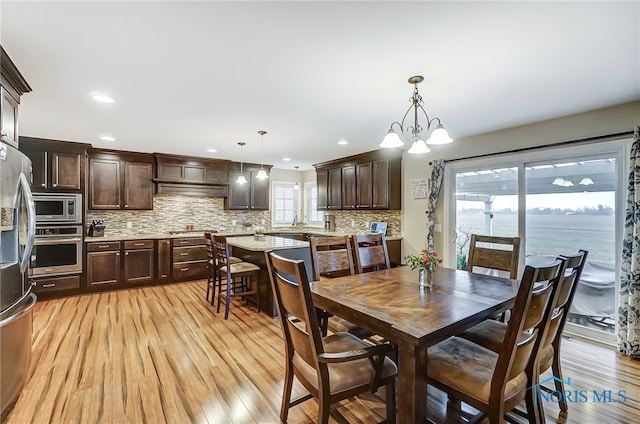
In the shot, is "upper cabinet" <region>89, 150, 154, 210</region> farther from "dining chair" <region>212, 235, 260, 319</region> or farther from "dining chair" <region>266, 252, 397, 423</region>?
"dining chair" <region>266, 252, 397, 423</region>

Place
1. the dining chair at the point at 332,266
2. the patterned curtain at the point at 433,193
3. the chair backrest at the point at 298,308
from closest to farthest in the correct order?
the chair backrest at the point at 298,308
the dining chair at the point at 332,266
the patterned curtain at the point at 433,193

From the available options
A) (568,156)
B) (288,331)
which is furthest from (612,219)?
(288,331)

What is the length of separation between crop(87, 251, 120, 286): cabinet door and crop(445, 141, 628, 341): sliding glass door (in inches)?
221

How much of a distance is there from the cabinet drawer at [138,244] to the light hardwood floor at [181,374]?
137 cm

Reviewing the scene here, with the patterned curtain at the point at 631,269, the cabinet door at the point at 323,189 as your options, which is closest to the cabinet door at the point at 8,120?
the cabinet door at the point at 323,189

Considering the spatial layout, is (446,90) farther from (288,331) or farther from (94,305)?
(94,305)

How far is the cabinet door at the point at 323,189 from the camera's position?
6.35 metres

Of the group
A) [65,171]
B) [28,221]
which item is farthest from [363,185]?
[65,171]

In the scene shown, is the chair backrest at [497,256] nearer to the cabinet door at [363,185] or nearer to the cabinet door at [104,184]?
the cabinet door at [363,185]

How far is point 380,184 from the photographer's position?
203 inches

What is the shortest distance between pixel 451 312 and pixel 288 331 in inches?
35.0

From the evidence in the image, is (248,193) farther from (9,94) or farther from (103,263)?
(9,94)

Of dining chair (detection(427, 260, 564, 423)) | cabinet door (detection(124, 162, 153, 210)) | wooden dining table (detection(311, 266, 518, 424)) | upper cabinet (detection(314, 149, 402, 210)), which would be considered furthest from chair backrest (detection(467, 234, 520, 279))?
cabinet door (detection(124, 162, 153, 210))

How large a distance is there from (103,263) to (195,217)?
1836 millimetres
